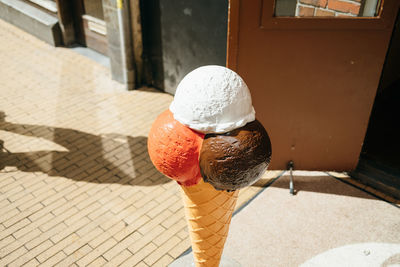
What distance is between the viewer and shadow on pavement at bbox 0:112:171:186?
430 centimetres

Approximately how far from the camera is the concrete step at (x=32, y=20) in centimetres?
796

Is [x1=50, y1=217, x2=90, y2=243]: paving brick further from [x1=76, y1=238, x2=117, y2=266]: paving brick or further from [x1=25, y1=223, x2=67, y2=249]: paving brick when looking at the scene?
[x1=76, y1=238, x2=117, y2=266]: paving brick

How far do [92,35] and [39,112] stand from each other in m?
2.75

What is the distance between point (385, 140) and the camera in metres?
4.71

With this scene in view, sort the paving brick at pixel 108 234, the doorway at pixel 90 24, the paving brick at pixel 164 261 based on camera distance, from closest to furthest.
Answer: the paving brick at pixel 164 261
the paving brick at pixel 108 234
the doorway at pixel 90 24

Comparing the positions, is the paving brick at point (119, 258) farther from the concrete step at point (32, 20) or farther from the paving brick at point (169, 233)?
the concrete step at point (32, 20)

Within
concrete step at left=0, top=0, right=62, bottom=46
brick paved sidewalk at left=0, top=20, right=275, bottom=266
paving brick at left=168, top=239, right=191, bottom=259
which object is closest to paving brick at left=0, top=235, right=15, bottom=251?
brick paved sidewalk at left=0, top=20, right=275, bottom=266

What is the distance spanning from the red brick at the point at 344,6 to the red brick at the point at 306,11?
0.57ft

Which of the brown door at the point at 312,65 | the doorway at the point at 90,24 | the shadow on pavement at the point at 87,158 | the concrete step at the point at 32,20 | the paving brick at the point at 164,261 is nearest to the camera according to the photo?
the paving brick at the point at 164,261

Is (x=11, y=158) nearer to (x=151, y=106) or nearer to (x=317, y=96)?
(x=151, y=106)

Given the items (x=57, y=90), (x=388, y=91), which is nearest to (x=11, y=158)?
(x=57, y=90)

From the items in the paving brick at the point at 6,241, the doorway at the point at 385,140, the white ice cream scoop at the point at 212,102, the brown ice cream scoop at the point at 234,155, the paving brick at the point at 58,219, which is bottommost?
the paving brick at the point at 6,241

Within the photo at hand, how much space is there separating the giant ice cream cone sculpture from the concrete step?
715 cm

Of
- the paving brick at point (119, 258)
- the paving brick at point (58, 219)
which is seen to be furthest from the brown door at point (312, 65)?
the paving brick at point (58, 219)
